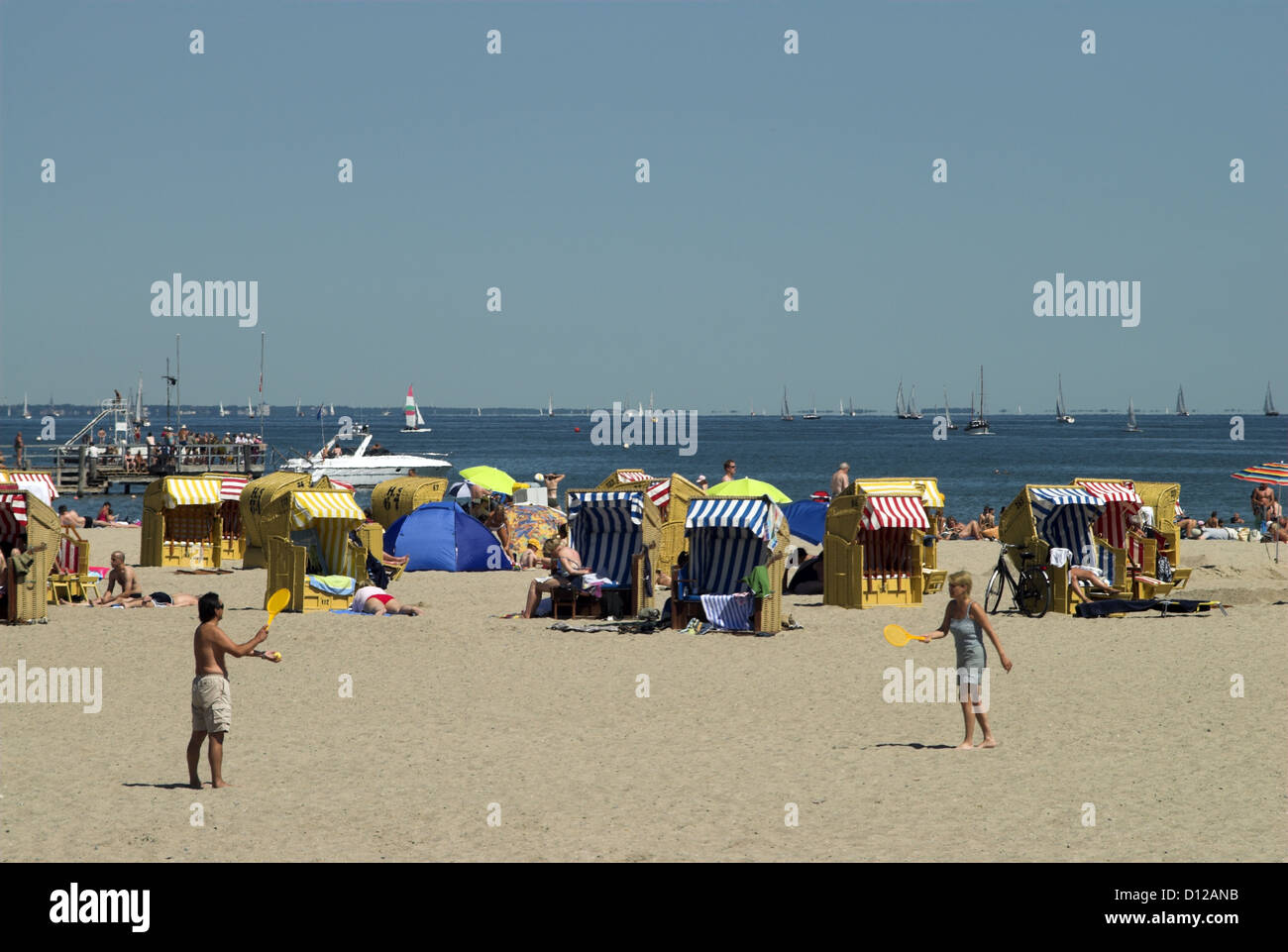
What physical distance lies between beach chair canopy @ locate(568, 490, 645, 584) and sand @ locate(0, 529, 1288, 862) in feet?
7.94

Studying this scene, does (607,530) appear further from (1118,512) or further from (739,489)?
(1118,512)

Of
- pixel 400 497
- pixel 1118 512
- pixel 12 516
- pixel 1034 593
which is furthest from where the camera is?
pixel 400 497

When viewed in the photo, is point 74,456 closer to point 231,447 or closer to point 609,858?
point 231,447

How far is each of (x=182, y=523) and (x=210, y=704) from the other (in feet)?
50.1

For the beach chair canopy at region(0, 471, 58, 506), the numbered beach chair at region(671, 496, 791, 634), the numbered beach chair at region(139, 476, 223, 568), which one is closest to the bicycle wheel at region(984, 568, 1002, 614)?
Result: the numbered beach chair at region(671, 496, 791, 634)

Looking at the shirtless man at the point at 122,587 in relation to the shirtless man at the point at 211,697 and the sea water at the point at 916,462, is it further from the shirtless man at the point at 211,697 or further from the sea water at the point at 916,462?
the sea water at the point at 916,462

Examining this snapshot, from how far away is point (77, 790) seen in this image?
775cm

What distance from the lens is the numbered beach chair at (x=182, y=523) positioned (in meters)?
21.4

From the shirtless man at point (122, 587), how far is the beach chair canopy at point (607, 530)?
538 cm

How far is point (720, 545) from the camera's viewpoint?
15.9 metres

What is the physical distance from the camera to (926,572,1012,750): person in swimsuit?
8.80 metres

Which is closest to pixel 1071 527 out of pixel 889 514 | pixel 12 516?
pixel 889 514

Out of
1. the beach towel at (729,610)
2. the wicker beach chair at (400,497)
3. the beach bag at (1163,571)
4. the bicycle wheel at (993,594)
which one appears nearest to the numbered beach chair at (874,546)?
the bicycle wheel at (993,594)

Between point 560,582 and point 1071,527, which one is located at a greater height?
point 1071,527
